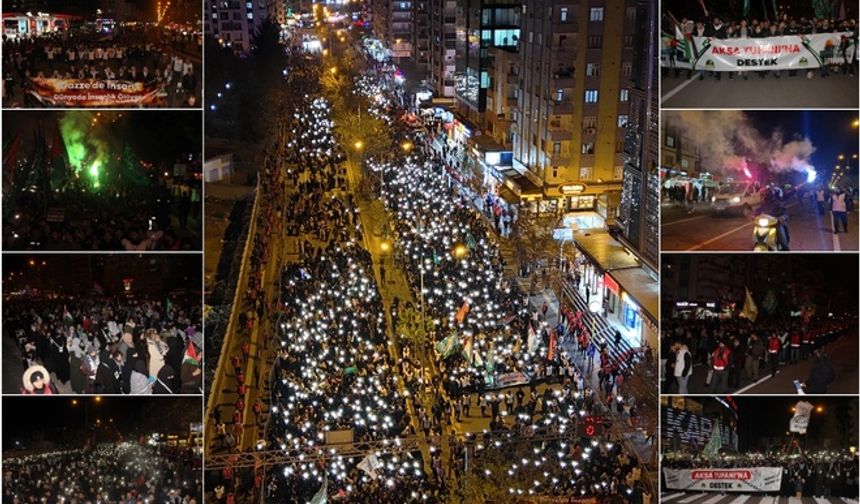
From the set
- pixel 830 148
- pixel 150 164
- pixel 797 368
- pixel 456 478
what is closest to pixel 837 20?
pixel 830 148

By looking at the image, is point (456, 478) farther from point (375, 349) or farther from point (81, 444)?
point (81, 444)

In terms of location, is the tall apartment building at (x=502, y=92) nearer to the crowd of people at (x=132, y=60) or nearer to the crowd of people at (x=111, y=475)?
the crowd of people at (x=132, y=60)

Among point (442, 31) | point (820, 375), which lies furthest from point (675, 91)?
point (820, 375)

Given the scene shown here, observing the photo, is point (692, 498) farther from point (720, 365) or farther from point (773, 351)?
point (773, 351)

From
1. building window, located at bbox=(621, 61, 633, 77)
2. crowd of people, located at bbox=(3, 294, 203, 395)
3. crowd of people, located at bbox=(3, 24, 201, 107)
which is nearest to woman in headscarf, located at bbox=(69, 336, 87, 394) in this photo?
crowd of people, located at bbox=(3, 294, 203, 395)

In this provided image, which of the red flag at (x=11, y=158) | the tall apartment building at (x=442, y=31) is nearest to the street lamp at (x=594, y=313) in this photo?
the tall apartment building at (x=442, y=31)

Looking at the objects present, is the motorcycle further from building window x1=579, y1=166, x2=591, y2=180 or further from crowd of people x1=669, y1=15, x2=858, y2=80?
building window x1=579, y1=166, x2=591, y2=180
